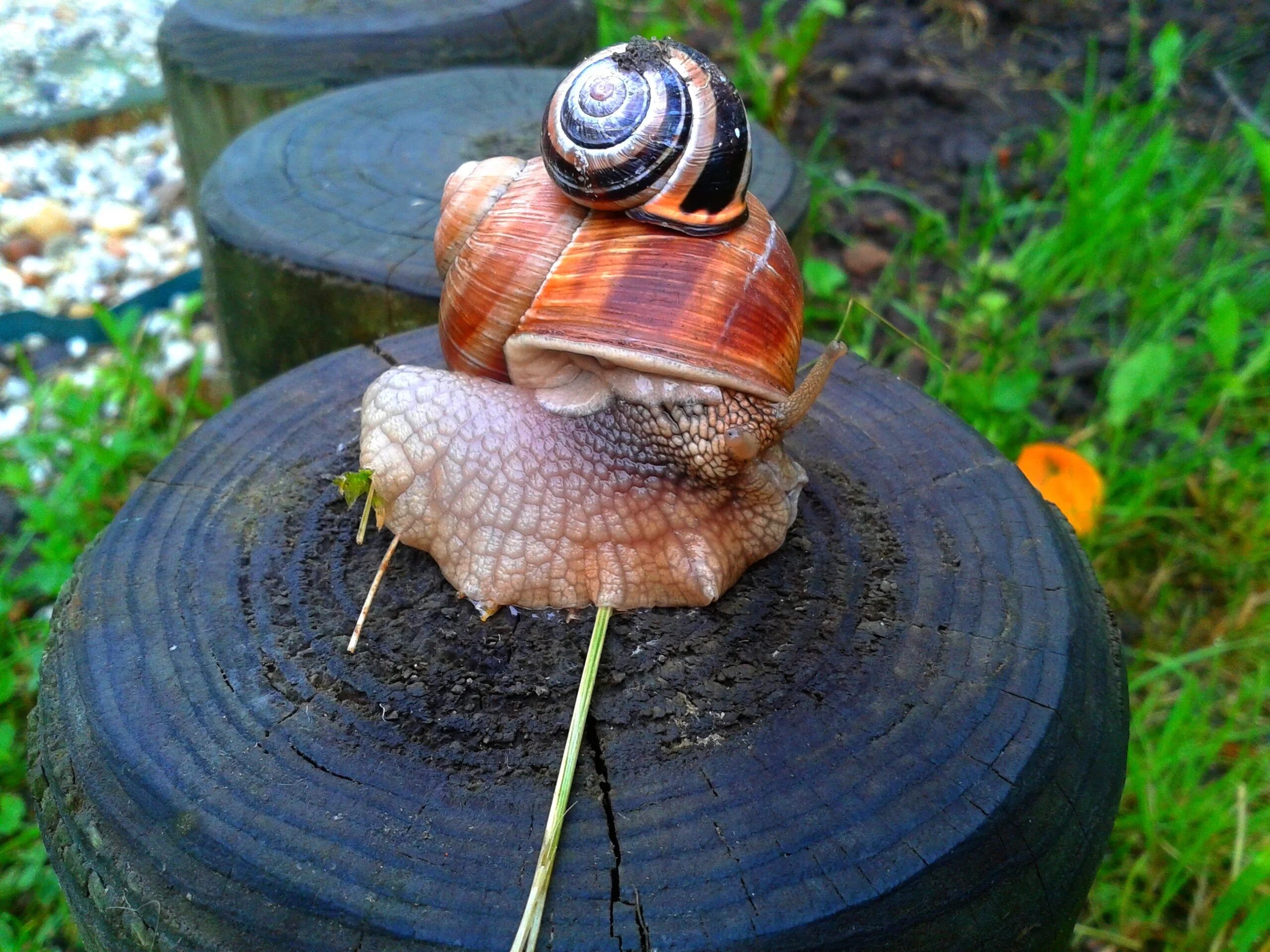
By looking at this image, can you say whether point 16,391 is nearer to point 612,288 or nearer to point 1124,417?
point 612,288

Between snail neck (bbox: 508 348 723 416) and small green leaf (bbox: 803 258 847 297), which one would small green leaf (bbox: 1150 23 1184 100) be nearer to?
small green leaf (bbox: 803 258 847 297)

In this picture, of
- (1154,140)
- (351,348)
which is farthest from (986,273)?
(351,348)

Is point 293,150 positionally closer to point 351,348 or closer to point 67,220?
point 351,348

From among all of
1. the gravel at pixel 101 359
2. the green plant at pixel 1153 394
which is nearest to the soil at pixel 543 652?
the green plant at pixel 1153 394

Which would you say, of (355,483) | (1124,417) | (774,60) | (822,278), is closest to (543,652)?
(355,483)

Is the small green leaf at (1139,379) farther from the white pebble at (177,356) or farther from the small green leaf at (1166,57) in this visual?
the white pebble at (177,356)

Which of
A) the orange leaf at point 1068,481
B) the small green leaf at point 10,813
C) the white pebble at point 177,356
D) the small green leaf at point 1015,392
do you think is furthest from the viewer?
the white pebble at point 177,356
